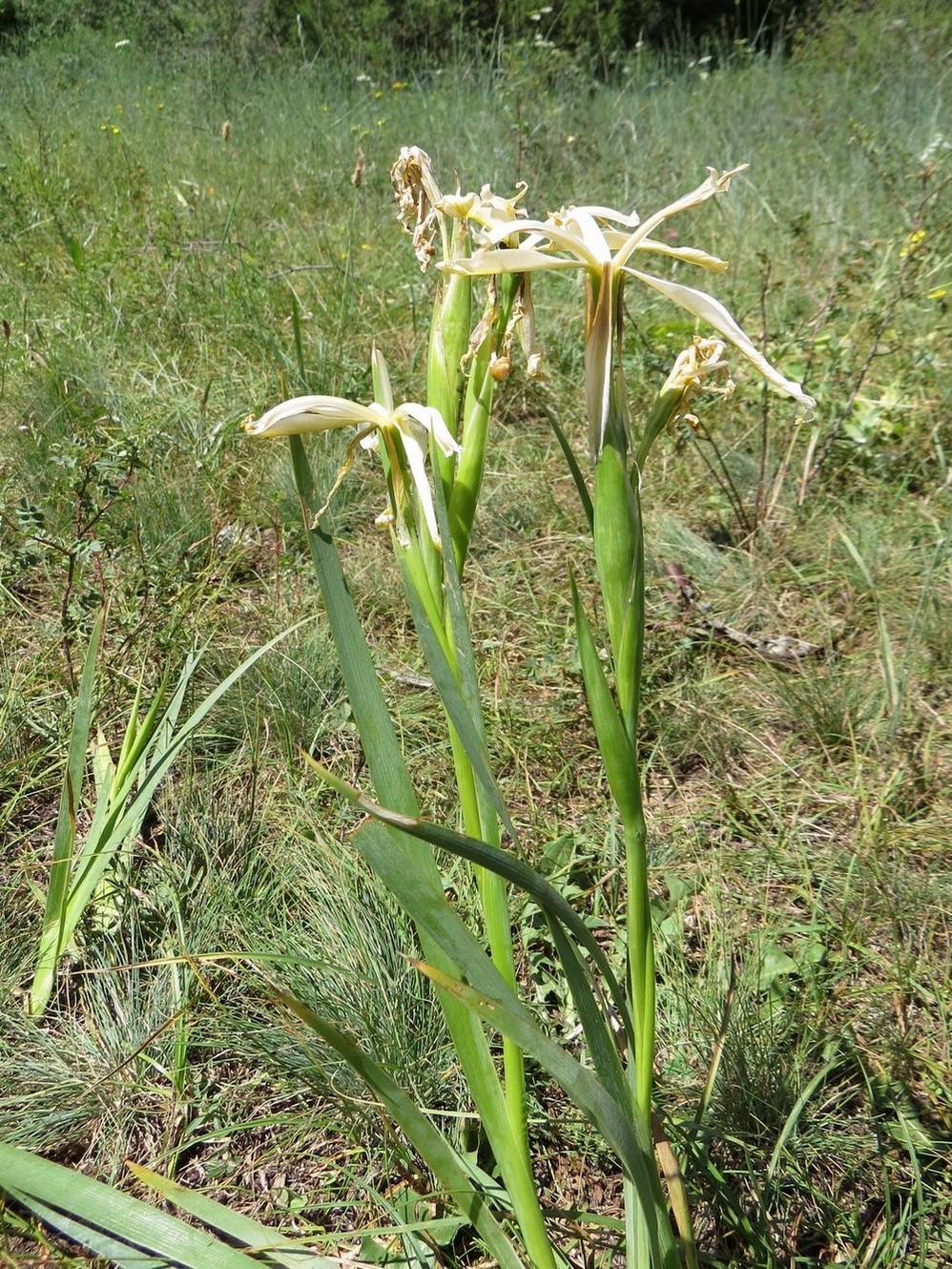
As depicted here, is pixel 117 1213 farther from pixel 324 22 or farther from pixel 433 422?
pixel 324 22

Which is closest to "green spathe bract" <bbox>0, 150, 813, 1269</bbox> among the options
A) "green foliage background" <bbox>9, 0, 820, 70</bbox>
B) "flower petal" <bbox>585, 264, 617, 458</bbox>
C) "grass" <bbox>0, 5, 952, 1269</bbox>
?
"flower petal" <bbox>585, 264, 617, 458</bbox>

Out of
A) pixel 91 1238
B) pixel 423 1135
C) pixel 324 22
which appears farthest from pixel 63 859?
pixel 324 22

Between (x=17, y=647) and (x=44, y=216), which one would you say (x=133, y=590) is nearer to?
(x=17, y=647)

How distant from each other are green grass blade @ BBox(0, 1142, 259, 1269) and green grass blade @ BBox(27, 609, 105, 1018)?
448 millimetres

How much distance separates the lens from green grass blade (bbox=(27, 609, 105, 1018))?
1.18 metres

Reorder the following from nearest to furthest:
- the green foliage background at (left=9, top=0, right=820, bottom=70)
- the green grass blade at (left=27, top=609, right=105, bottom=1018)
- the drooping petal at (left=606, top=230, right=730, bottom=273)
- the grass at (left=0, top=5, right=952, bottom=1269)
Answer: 1. the drooping petal at (left=606, top=230, right=730, bottom=273)
2. the grass at (left=0, top=5, right=952, bottom=1269)
3. the green grass blade at (left=27, top=609, right=105, bottom=1018)
4. the green foliage background at (left=9, top=0, right=820, bottom=70)

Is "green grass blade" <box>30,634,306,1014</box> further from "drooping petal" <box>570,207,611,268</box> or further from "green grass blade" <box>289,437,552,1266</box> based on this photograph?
"drooping petal" <box>570,207,611,268</box>

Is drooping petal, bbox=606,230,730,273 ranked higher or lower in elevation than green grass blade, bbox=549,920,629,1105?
higher

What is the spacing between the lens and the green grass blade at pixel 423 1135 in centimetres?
69

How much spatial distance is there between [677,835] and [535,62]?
11.9ft

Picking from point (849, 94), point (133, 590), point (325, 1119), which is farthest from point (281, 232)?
point (849, 94)

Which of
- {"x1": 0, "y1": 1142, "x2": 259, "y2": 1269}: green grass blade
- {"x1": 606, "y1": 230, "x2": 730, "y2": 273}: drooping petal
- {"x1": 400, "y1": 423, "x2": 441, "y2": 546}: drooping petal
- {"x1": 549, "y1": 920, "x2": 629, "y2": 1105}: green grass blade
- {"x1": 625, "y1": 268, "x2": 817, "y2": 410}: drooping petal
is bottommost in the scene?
{"x1": 0, "y1": 1142, "x2": 259, "y2": 1269}: green grass blade

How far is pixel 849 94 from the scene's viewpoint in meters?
5.06

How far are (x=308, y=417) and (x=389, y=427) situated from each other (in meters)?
0.06
